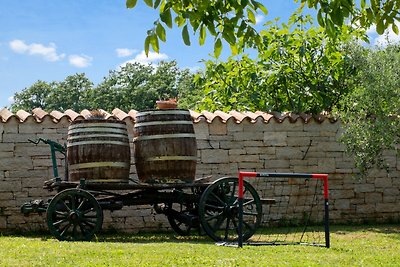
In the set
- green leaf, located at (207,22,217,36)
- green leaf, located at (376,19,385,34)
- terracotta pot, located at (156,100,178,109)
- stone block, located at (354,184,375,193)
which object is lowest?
stone block, located at (354,184,375,193)

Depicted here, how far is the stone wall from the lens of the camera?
930cm

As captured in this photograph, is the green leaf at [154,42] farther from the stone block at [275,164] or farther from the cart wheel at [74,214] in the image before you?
the stone block at [275,164]

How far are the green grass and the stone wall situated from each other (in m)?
1.49

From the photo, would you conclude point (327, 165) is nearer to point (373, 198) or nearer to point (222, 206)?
point (373, 198)

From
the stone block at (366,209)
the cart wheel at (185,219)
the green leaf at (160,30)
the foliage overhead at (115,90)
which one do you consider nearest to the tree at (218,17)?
the green leaf at (160,30)

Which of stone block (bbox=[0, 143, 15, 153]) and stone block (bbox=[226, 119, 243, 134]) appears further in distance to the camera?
stone block (bbox=[226, 119, 243, 134])

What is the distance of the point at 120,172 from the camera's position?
8.02 m

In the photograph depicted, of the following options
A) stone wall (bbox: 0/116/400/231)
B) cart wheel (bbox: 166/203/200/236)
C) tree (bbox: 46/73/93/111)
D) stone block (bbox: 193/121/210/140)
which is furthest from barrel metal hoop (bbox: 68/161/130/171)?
tree (bbox: 46/73/93/111)

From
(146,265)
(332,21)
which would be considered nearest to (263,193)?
(146,265)

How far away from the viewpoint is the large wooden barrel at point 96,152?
788 cm

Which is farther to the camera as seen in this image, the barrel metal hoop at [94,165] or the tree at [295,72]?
the tree at [295,72]

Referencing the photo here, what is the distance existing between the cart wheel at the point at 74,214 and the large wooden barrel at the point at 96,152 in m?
0.31

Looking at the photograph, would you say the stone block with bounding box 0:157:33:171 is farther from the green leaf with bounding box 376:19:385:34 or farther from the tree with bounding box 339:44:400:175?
the green leaf with bounding box 376:19:385:34

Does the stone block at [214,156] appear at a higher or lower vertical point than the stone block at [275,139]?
lower
